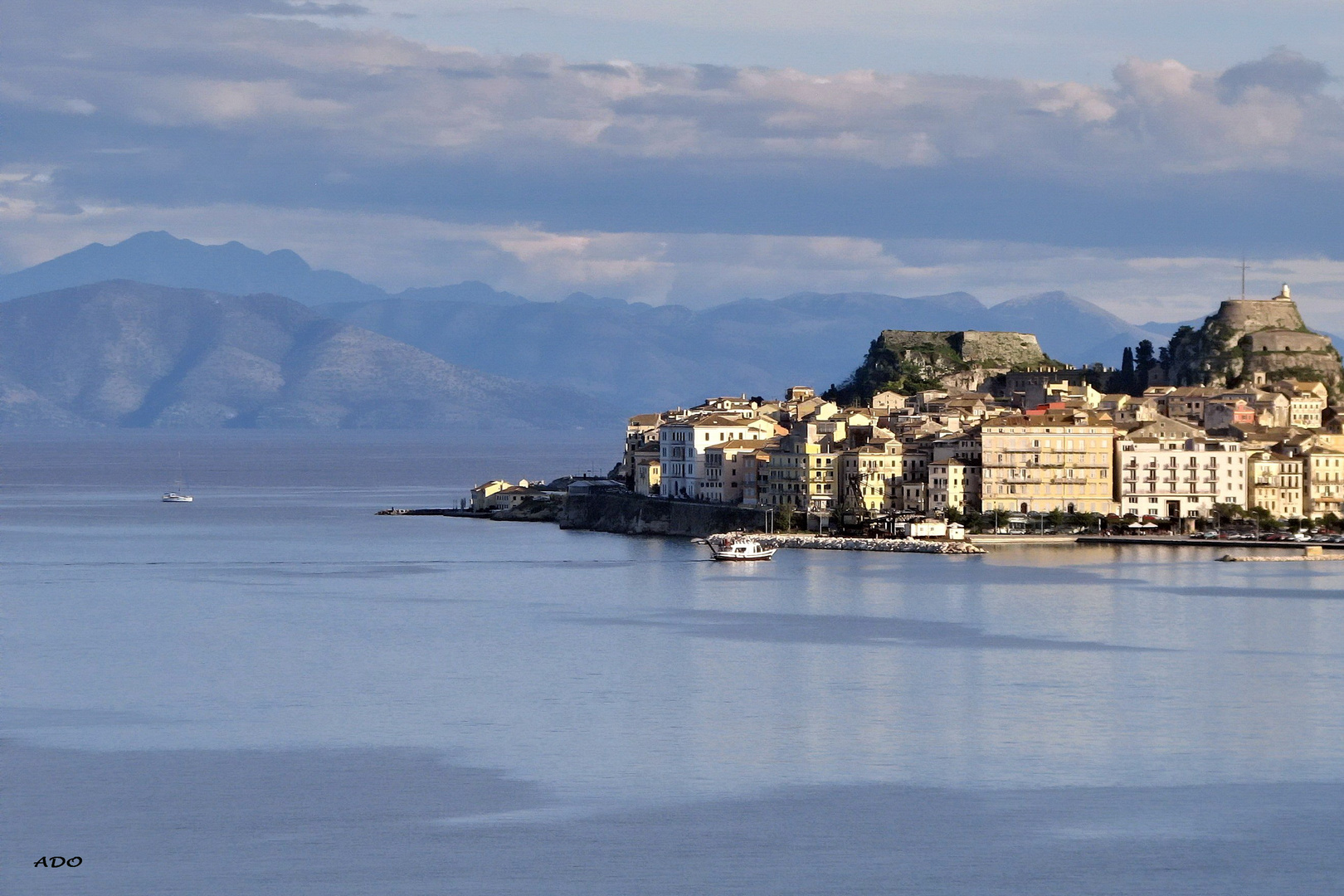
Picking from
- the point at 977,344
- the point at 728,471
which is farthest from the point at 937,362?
the point at 728,471

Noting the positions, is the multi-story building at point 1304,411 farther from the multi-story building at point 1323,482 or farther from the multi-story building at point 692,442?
the multi-story building at point 692,442

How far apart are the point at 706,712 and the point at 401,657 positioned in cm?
845

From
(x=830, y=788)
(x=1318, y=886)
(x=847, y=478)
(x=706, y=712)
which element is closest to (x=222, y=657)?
(x=706, y=712)

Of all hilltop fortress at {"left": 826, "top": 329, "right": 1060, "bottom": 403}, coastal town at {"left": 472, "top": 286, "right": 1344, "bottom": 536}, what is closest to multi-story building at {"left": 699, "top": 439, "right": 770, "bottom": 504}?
coastal town at {"left": 472, "top": 286, "right": 1344, "bottom": 536}

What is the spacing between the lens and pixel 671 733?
2962 centimetres

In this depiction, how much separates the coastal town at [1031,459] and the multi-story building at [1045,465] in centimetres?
6

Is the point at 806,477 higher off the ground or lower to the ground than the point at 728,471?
lower

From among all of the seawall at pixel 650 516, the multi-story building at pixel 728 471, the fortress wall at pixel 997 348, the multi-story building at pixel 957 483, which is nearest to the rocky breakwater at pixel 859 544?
the seawall at pixel 650 516

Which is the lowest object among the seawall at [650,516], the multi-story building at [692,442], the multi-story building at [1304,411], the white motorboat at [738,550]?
the white motorboat at [738,550]

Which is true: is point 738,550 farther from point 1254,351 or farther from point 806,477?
point 1254,351

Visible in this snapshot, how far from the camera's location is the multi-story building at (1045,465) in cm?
7156

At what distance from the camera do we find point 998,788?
26.1 metres

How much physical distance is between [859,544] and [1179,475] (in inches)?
483

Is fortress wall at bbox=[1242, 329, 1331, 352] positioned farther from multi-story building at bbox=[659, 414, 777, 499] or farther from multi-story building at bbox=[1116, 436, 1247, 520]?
multi-story building at bbox=[659, 414, 777, 499]
